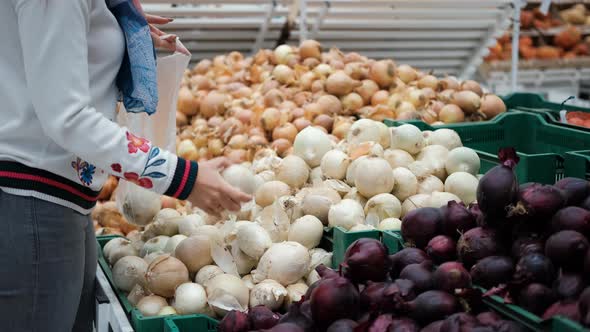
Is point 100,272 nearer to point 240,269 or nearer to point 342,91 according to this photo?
point 240,269

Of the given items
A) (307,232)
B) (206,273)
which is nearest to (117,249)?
(206,273)

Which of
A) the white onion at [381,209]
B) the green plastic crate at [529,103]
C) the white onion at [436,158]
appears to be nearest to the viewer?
the white onion at [381,209]

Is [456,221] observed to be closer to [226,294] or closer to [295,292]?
[295,292]

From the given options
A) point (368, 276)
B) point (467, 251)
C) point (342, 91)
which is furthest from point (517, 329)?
point (342, 91)

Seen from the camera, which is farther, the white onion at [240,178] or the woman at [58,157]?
the white onion at [240,178]

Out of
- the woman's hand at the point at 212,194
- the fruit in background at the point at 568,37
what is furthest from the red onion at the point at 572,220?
the fruit in background at the point at 568,37

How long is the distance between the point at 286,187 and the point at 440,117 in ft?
3.79

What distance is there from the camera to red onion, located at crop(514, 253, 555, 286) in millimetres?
1310

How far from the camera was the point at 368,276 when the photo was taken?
5.00 ft

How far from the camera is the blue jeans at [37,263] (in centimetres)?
150

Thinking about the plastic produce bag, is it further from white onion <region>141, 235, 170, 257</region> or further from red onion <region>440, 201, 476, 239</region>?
red onion <region>440, 201, 476, 239</region>

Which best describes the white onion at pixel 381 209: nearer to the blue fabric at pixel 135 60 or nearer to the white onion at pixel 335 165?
the white onion at pixel 335 165

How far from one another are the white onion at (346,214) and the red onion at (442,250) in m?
0.55

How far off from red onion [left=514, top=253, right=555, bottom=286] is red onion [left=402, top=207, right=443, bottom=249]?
1.07ft
